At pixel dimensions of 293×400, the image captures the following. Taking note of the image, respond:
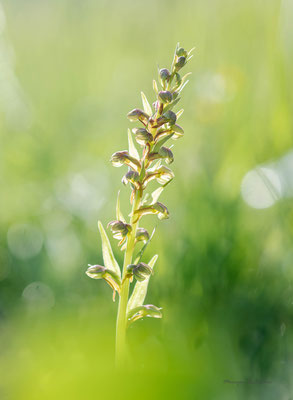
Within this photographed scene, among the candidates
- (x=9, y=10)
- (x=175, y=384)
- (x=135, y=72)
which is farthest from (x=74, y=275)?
(x=9, y=10)

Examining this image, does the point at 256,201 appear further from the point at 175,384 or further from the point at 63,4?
the point at 63,4

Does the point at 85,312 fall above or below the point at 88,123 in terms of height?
below

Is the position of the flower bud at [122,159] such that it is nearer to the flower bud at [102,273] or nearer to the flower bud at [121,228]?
the flower bud at [121,228]

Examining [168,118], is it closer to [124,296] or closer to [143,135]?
[143,135]

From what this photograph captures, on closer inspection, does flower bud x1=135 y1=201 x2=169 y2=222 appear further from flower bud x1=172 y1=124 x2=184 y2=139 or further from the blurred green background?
the blurred green background

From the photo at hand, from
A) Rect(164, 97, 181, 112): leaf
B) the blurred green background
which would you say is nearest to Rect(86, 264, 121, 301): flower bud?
the blurred green background

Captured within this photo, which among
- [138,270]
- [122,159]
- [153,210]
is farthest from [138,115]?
[138,270]
